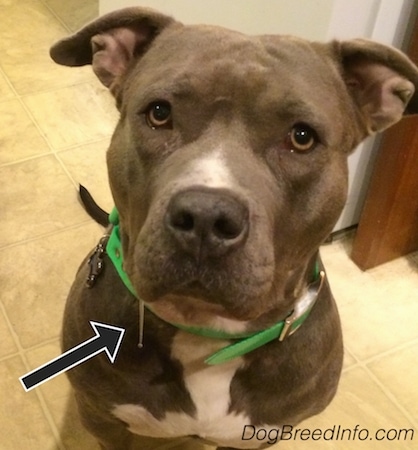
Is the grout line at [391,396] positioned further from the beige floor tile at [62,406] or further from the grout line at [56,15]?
the grout line at [56,15]

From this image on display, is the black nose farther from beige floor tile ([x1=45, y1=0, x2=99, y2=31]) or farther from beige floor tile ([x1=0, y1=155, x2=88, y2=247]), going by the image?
beige floor tile ([x1=45, y1=0, x2=99, y2=31])

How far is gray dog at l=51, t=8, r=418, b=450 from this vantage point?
1046 millimetres

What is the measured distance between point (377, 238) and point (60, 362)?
1193 mm

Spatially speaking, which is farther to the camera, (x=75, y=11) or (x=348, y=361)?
(x=75, y=11)

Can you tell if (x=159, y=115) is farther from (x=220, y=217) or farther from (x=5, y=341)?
(x=5, y=341)

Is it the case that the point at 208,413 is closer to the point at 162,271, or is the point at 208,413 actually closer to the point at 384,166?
the point at 162,271

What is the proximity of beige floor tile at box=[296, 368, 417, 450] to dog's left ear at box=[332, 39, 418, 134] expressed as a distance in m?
0.93

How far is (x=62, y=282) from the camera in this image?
2.21m

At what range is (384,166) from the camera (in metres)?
2.14

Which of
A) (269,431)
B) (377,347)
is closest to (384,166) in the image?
(377,347)

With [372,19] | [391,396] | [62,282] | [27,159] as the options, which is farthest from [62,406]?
[372,19]

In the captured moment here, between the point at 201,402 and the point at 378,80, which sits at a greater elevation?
the point at 378,80

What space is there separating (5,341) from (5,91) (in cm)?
123

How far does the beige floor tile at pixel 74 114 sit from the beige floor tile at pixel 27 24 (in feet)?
1.34
